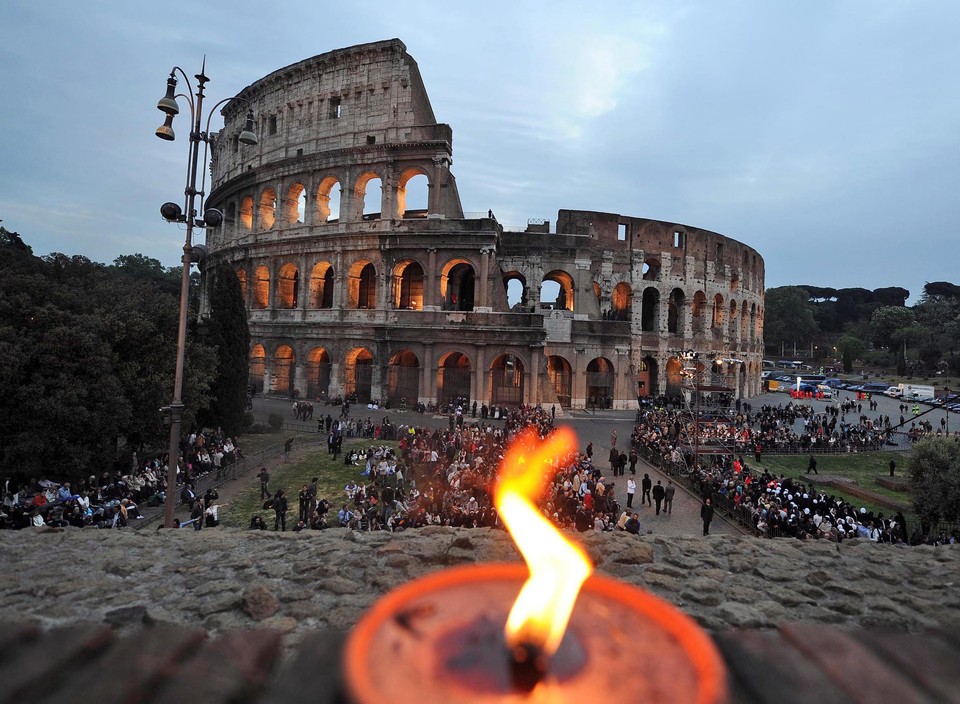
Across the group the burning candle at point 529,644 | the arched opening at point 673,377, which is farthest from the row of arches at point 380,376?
the burning candle at point 529,644

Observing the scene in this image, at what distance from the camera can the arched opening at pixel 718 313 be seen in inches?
1896

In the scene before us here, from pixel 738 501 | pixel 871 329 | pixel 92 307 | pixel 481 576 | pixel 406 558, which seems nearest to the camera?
pixel 481 576

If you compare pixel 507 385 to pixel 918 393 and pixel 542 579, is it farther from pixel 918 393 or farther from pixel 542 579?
pixel 918 393

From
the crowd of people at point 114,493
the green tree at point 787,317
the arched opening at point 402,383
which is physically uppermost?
the green tree at point 787,317

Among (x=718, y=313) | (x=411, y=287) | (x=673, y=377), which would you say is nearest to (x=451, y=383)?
(x=411, y=287)

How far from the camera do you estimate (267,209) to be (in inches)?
1486

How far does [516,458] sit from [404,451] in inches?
172

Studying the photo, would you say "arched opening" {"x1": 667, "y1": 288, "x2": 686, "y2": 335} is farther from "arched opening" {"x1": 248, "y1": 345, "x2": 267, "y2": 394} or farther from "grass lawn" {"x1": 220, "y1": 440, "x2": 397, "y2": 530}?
"arched opening" {"x1": 248, "y1": 345, "x2": 267, "y2": 394}

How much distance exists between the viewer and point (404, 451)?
18.9m

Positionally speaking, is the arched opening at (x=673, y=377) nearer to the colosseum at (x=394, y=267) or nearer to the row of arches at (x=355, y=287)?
the colosseum at (x=394, y=267)

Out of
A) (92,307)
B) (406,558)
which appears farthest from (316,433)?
(406,558)

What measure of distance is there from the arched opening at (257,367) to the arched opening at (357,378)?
22.2 feet

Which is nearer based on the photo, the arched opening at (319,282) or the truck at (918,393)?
the arched opening at (319,282)

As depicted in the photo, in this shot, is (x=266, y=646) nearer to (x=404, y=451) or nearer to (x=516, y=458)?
(x=516, y=458)
